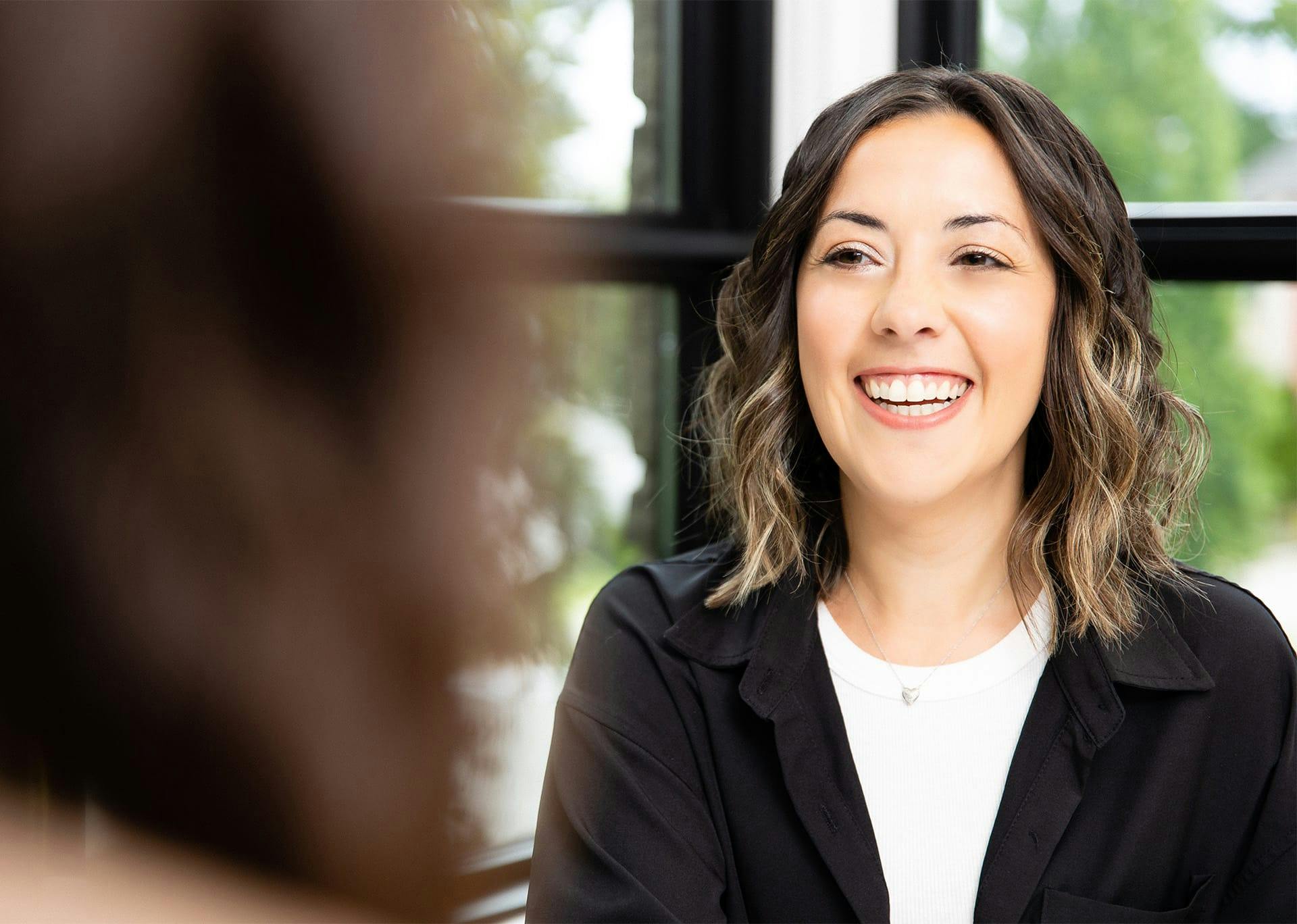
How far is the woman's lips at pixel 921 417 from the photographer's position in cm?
128

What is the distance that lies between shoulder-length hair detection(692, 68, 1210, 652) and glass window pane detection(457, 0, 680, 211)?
38 centimetres

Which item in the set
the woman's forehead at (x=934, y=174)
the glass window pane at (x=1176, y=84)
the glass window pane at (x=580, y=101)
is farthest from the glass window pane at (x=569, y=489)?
the glass window pane at (x=1176, y=84)

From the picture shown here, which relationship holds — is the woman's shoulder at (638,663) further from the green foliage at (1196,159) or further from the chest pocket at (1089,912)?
the green foliage at (1196,159)

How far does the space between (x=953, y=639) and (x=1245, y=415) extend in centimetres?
59

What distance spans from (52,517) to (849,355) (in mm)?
819

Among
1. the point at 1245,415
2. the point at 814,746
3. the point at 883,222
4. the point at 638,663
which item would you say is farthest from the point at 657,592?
the point at 1245,415

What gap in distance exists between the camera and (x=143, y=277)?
1185 millimetres

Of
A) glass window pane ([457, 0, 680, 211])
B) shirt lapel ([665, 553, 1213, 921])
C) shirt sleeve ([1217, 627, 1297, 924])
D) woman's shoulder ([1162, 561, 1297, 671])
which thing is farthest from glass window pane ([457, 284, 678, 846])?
shirt sleeve ([1217, 627, 1297, 924])

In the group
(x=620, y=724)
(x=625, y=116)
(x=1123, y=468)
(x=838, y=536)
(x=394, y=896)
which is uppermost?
(x=625, y=116)

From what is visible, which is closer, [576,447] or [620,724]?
[620,724]

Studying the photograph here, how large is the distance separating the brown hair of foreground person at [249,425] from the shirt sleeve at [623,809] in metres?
0.30

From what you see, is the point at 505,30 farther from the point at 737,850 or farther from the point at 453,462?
the point at 737,850

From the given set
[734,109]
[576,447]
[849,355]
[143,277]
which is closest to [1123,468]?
[849,355]

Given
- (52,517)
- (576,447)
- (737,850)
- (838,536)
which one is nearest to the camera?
(52,517)
